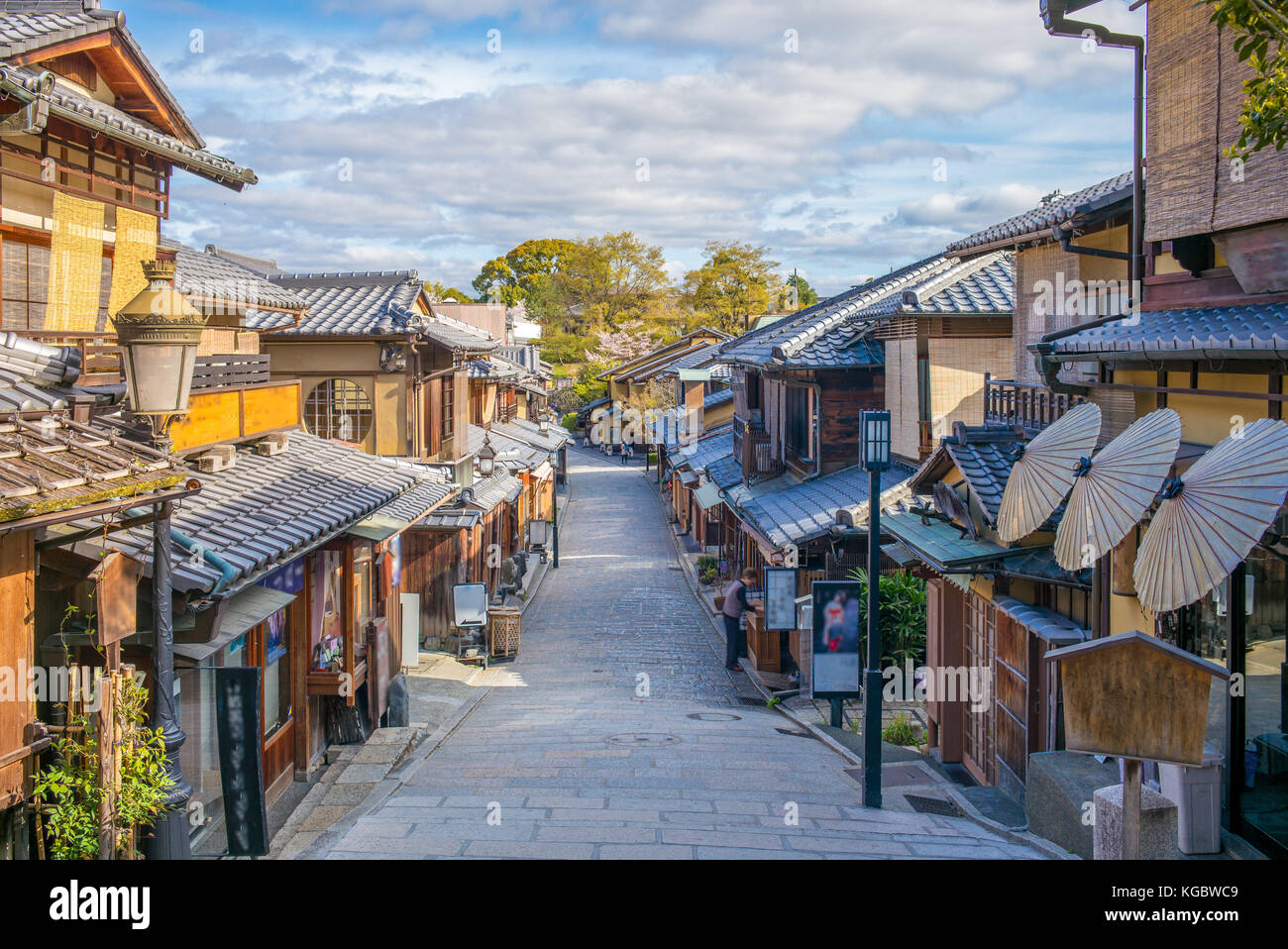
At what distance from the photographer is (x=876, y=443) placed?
39.2 ft

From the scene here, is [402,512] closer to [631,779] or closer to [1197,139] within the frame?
[631,779]

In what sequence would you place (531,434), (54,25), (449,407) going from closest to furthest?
(54,25) → (449,407) → (531,434)

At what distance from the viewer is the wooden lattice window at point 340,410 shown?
848 inches

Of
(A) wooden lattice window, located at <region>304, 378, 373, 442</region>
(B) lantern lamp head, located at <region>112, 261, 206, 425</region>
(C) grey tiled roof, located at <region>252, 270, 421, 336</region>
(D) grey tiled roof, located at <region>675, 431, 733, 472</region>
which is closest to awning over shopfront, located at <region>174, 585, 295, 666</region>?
(B) lantern lamp head, located at <region>112, 261, 206, 425</region>

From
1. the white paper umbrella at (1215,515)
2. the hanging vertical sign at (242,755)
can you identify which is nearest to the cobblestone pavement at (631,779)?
the hanging vertical sign at (242,755)

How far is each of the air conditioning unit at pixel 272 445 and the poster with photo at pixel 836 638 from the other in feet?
26.8

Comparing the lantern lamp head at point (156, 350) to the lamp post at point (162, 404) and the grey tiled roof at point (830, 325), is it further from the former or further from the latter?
the grey tiled roof at point (830, 325)

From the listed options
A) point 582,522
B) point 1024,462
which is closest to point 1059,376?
point 1024,462

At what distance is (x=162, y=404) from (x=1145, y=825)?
730cm

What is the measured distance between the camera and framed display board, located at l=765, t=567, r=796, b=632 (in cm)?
1855

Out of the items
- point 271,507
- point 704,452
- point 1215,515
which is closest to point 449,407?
point 271,507

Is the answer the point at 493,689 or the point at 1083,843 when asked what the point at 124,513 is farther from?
the point at 493,689

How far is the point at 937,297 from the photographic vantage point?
1892 cm

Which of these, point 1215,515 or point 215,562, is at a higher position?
point 1215,515
